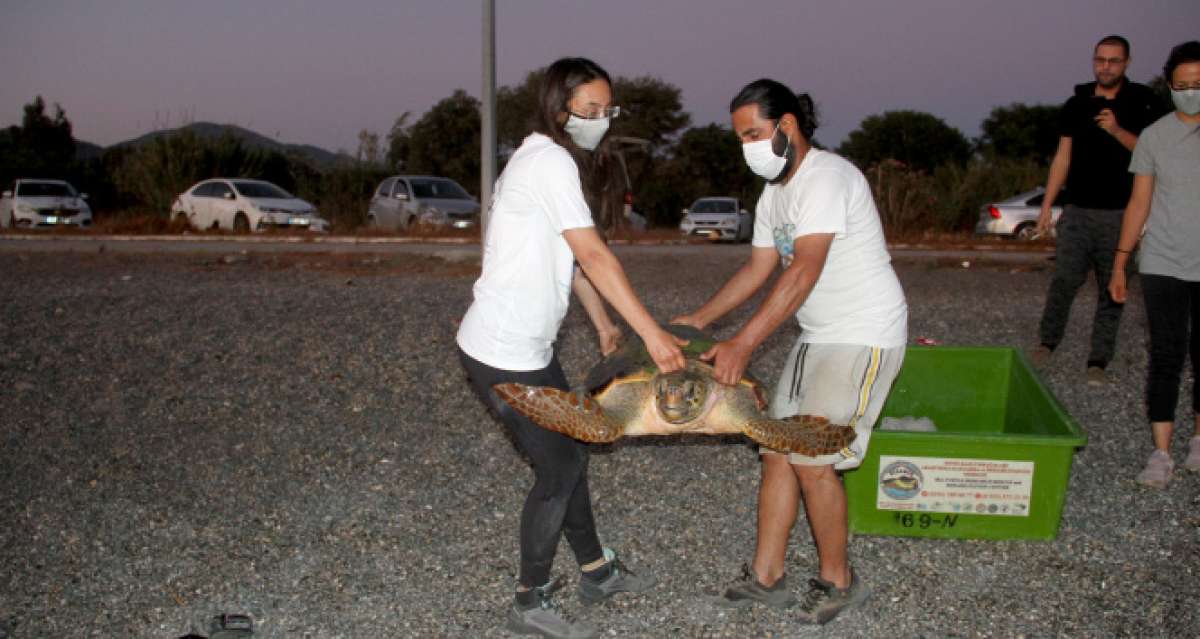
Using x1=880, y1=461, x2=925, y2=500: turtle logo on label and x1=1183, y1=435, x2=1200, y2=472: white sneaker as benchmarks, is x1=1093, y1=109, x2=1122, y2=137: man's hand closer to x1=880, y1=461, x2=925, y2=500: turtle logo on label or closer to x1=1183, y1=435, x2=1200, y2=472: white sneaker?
x1=1183, y1=435, x2=1200, y2=472: white sneaker

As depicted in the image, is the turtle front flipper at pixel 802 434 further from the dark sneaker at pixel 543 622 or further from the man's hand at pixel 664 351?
the dark sneaker at pixel 543 622

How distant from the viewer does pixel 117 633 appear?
9.87ft

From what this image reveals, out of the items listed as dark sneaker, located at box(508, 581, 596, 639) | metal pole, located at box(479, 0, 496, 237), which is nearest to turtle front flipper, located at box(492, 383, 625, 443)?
dark sneaker, located at box(508, 581, 596, 639)

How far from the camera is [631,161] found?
4547 centimetres

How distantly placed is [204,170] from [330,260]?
36.3ft

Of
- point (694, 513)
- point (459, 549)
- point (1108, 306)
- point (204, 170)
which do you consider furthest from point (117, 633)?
point (204, 170)

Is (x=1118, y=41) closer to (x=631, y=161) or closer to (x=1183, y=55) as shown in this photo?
(x=1183, y=55)

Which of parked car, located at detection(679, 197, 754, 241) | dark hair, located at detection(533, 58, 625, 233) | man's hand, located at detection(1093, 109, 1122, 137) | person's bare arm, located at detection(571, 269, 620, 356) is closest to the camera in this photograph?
dark hair, located at detection(533, 58, 625, 233)

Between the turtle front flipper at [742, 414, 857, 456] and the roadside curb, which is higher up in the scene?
the turtle front flipper at [742, 414, 857, 456]

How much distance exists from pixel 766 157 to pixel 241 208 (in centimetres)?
1675

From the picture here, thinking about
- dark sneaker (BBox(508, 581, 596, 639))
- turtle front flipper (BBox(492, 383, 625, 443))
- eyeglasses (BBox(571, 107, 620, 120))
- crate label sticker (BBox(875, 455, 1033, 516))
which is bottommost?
dark sneaker (BBox(508, 581, 596, 639))

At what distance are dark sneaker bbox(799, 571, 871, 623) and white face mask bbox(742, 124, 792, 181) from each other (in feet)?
4.46

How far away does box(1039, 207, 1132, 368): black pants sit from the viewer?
557 cm

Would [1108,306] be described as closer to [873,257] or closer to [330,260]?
[873,257]
